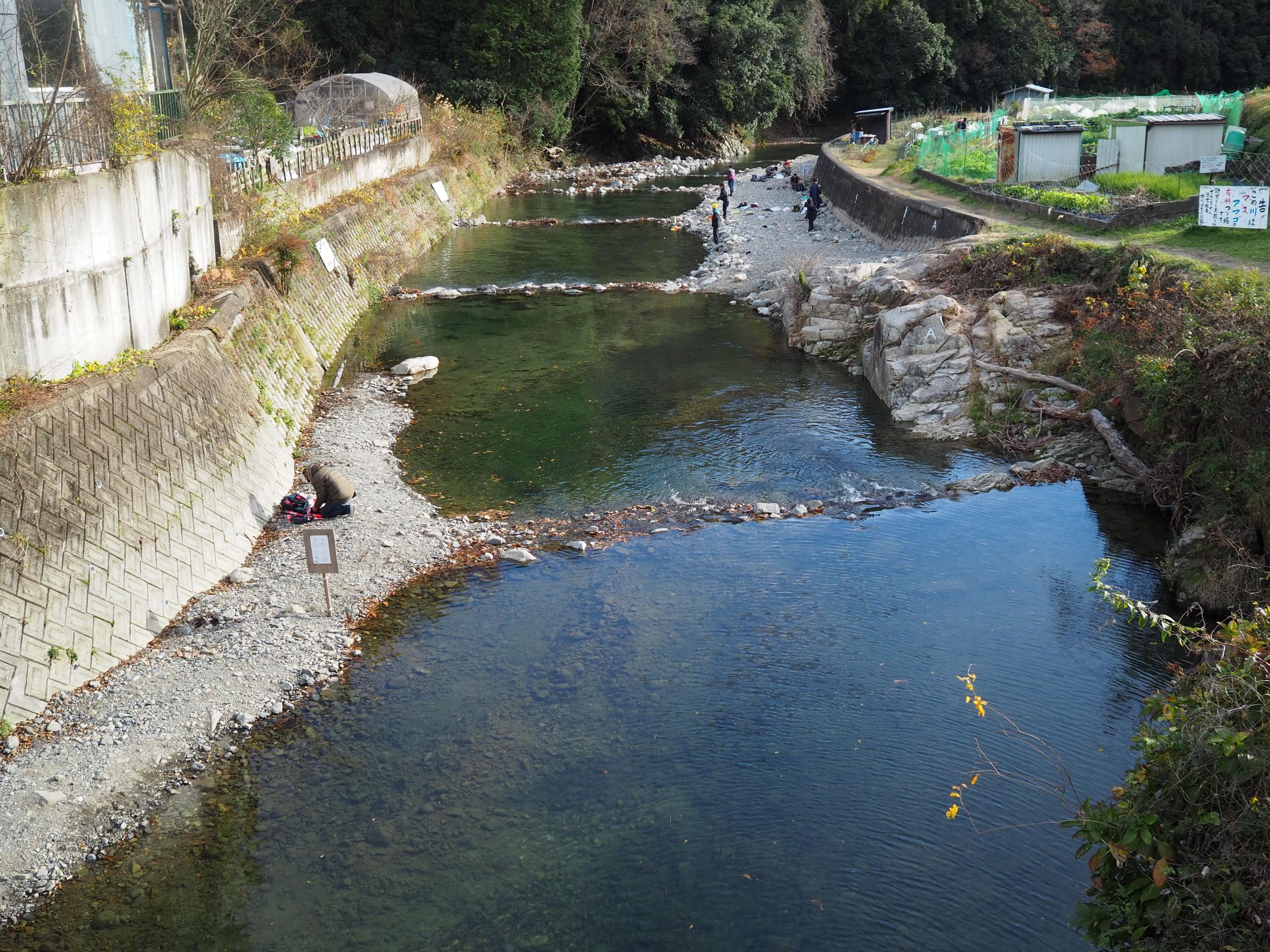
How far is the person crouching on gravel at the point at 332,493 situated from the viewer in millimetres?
14828

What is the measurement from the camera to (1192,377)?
14.5 metres

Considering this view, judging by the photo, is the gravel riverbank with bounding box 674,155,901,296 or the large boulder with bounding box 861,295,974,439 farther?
the gravel riverbank with bounding box 674,155,901,296

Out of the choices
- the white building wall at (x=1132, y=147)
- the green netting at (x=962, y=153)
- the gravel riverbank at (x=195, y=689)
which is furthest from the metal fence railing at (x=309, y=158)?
the white building wall at (x=1132, y=147)

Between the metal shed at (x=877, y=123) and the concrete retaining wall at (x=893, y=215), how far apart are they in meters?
13.2

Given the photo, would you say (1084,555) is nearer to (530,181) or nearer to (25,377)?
(25,377)

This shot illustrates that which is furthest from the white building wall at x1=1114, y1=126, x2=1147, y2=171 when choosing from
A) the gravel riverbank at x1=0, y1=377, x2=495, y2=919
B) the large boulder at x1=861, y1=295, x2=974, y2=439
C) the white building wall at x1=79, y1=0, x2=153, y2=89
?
the white building wall at x1=79, y1=0, x2=153, y2=89

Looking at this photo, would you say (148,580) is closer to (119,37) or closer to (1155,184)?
(119,37)

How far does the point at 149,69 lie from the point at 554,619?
61.5 feet

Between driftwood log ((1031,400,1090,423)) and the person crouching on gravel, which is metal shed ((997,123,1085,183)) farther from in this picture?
the person crouching on gravel

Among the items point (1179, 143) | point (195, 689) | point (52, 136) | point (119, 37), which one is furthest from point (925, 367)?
point (119, 37)

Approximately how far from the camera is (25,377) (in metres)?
11.9

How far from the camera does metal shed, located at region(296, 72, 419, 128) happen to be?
39719 millimetres

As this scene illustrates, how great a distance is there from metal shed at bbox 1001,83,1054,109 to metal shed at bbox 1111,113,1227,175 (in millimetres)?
20975

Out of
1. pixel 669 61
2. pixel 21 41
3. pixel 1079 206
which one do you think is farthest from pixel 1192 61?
pixel 21 41
